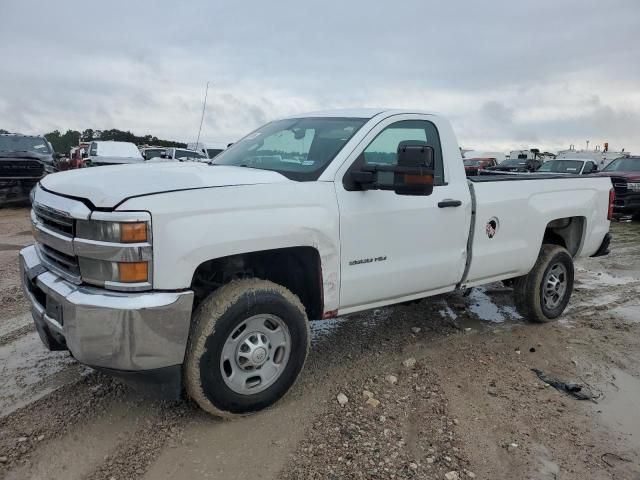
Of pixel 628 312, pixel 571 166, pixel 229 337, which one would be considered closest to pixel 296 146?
pixel 229 337

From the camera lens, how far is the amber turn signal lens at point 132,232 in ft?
8.98

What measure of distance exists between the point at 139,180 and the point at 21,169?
465 inches

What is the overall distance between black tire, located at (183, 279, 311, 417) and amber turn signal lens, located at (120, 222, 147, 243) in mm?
612

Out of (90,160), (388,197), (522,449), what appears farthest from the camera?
(90,160)

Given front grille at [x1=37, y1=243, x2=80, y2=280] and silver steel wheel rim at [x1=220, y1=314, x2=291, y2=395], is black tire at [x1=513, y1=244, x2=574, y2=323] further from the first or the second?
front grille at [x1=37, y1=243, x2=80, y2=280]

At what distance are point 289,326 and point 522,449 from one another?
1.54m

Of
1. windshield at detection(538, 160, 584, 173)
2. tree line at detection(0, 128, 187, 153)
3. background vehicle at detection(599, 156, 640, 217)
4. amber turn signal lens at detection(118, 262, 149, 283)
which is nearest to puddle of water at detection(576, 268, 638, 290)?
amber turn signal lens at detection(118, 262, 149, 283)

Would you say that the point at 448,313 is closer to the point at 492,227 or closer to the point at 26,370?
the point at 492,227

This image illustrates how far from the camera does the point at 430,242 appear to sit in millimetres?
4117

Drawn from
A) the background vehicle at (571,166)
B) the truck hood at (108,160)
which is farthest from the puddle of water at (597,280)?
the truck hood at (108,160)

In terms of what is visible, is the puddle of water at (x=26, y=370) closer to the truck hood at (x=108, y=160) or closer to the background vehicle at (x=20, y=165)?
the background vehicle at (x=20, y=165)

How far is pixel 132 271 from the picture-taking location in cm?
277

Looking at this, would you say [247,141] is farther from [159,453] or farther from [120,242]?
[159,453]

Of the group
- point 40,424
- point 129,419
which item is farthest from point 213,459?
point 40,424
